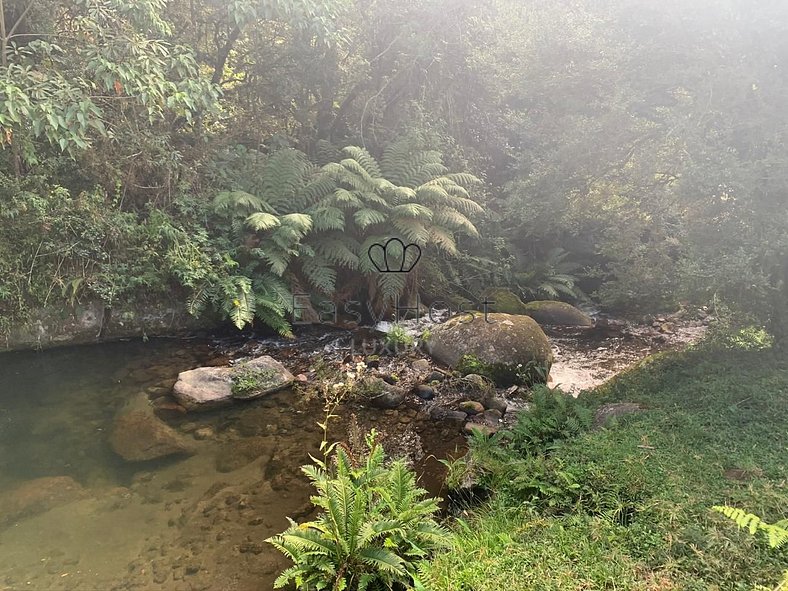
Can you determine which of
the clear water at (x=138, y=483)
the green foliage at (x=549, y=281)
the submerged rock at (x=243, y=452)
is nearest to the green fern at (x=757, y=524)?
the clear water at (x=138, y=483)

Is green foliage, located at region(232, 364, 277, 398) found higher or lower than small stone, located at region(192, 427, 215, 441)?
higher

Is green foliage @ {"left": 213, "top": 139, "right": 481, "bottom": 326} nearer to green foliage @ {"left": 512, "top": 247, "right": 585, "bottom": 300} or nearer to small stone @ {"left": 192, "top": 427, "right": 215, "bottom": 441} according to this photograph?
green foliage @ {"left": 512, "top": 247, "right": 585, "bottom": 300}

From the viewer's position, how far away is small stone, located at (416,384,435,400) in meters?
5.71

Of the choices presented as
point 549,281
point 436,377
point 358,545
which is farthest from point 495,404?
point 549,281

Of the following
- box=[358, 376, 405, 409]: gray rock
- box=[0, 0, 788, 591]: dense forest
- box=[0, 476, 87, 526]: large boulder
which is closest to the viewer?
box=[0, 0, 788, 591]: dense forest

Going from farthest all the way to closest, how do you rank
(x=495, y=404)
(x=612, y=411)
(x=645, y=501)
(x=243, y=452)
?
(x=495, y=404), (x=612, y=411), (x=243, y=452), (x=645, y=501)

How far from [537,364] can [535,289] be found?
336cm

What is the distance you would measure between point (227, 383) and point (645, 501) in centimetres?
428

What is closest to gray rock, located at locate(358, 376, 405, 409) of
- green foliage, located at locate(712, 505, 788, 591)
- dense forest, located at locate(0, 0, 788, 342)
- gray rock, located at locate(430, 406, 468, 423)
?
gray rock, located at locate(430, 406, 468, 423)

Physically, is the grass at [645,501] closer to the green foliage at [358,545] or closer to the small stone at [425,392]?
the green foliage at [358,545]

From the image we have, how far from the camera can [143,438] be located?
15.1ft

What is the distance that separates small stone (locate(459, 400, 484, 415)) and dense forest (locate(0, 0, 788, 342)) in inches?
101

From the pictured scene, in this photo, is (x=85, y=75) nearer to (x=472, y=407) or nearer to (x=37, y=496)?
(x=37, y=496)

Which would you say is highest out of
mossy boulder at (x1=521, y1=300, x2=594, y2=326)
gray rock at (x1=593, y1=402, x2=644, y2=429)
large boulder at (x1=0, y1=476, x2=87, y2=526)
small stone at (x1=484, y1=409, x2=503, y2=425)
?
mossy boulder at (x1=521, y1=300, x2=594, y2=326)
